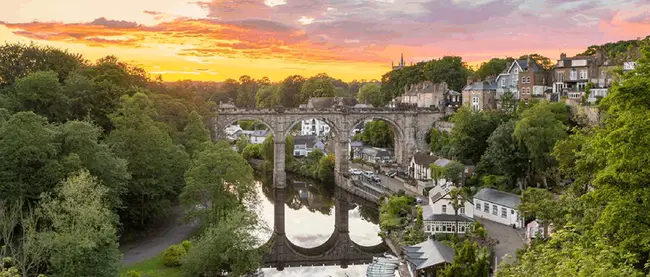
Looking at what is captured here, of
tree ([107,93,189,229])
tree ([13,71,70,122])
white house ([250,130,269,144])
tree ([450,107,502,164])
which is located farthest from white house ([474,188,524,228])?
white house ([250,130,269,144])

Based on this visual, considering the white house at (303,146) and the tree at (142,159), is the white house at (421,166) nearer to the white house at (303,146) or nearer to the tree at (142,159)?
the white house at (303,146)

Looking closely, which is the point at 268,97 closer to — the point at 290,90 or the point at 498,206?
the point at 290,90

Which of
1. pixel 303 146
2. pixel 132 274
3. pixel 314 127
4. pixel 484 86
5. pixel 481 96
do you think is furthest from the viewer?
pixel 314 127

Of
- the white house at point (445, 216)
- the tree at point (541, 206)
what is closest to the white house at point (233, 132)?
the white house at point (445, 216)

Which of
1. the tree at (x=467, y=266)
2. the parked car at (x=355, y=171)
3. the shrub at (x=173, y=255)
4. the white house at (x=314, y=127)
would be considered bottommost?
the shrub at (x=173, y=255)

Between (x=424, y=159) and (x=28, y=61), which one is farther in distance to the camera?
(x=424, y=159)

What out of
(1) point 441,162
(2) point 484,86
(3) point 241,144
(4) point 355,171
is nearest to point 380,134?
(4) point 355,171

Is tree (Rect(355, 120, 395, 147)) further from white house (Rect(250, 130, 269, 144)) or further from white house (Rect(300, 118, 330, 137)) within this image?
white house (Rect(300, 118, 330, 137))
